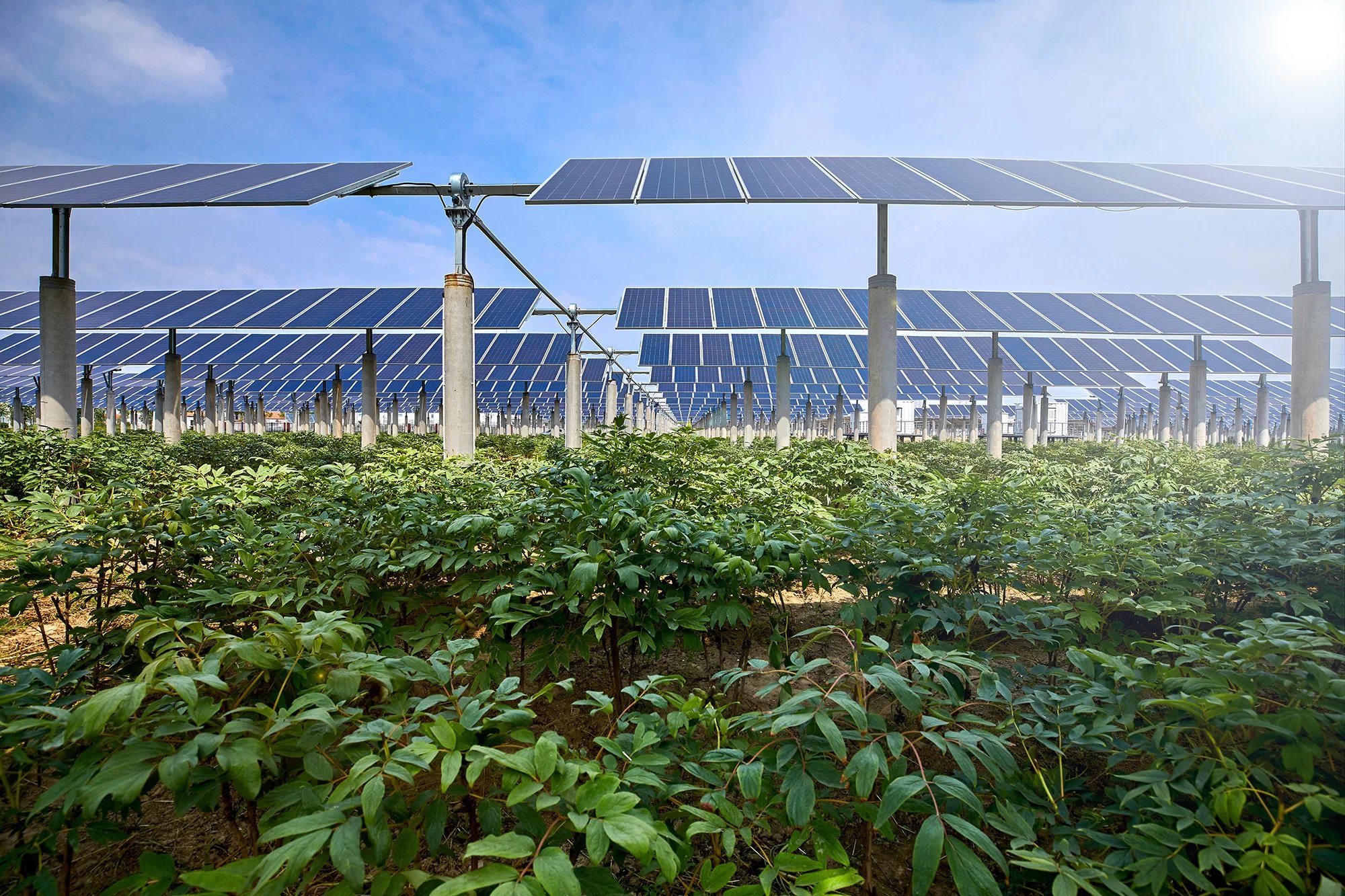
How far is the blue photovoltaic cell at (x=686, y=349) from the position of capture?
89.0ft

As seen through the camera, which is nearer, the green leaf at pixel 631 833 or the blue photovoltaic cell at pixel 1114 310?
the green leaf at pixel 631 833

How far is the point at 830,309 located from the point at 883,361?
38.1ft

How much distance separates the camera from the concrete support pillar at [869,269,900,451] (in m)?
10.3

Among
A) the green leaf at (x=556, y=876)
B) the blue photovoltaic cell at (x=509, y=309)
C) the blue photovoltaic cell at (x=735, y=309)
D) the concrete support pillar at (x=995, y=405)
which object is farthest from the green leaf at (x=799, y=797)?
the blue photovoltaic cell at (x=735, y=309)

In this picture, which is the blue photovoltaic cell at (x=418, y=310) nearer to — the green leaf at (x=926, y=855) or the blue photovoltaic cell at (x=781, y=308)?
the blue photovoltaic cell at (x=781, y=308)

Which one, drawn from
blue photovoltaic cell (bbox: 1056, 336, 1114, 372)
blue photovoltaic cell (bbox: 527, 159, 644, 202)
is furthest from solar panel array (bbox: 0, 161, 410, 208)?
blue photovoltaic cell (bbox: 1056, 336, 1114, 372)

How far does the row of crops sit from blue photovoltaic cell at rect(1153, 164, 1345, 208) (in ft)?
28.5

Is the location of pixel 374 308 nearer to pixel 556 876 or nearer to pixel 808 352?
pixel 808 352

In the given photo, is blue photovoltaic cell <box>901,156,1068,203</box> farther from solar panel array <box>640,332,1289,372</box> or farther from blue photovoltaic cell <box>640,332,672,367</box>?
blue photovoltaic cell <box>640,332,672,367</box>

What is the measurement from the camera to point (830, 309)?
21.2 metres

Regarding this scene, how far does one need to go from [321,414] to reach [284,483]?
40519mm

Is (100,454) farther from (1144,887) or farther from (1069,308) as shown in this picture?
(1069,308)

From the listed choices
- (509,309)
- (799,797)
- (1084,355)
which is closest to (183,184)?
(509,309)

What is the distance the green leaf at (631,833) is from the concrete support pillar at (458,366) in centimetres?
841
